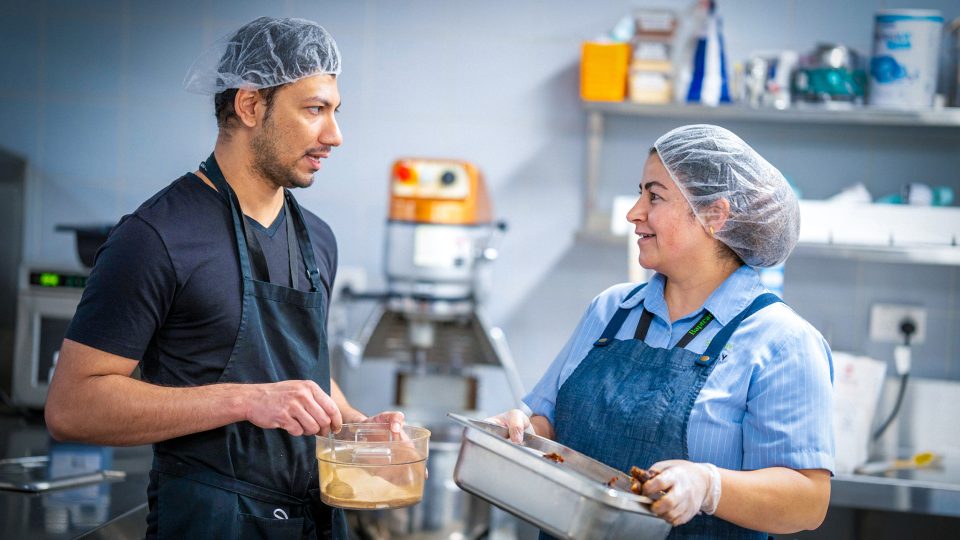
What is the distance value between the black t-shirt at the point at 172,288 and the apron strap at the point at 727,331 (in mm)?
721

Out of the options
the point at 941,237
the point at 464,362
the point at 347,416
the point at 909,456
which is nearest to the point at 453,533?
the point at 464,362

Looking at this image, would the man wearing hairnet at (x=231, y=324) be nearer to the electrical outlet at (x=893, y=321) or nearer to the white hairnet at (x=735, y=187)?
the white hairnet at (x=735, y=187)

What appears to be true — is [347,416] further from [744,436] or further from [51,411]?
[744,436]

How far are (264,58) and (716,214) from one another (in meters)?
0.81

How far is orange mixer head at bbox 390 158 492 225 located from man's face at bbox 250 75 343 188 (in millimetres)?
1066

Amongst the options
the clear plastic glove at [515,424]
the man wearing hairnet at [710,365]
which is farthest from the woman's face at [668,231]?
the clear plastic glove at [515,424]

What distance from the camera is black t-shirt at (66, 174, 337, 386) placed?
4.90 ft

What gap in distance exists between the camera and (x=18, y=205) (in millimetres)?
3393

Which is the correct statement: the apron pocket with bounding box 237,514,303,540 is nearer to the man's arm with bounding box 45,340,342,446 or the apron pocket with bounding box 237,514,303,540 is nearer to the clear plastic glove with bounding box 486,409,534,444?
the man's arm with bounding box 45,340,342,446

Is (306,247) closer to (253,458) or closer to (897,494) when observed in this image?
(253,458)

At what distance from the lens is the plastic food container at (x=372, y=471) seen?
1518 millimetres

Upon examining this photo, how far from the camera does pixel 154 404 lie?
58.6 inches

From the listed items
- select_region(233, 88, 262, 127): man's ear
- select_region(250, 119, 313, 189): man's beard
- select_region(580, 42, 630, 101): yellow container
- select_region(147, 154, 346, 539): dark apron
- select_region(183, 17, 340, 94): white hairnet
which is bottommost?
select_region(147, 154, 346, 539): dark apron

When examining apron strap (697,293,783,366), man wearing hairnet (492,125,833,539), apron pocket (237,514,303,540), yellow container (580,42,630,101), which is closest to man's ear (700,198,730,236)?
man wearing hairnet (492,125,833,539)
